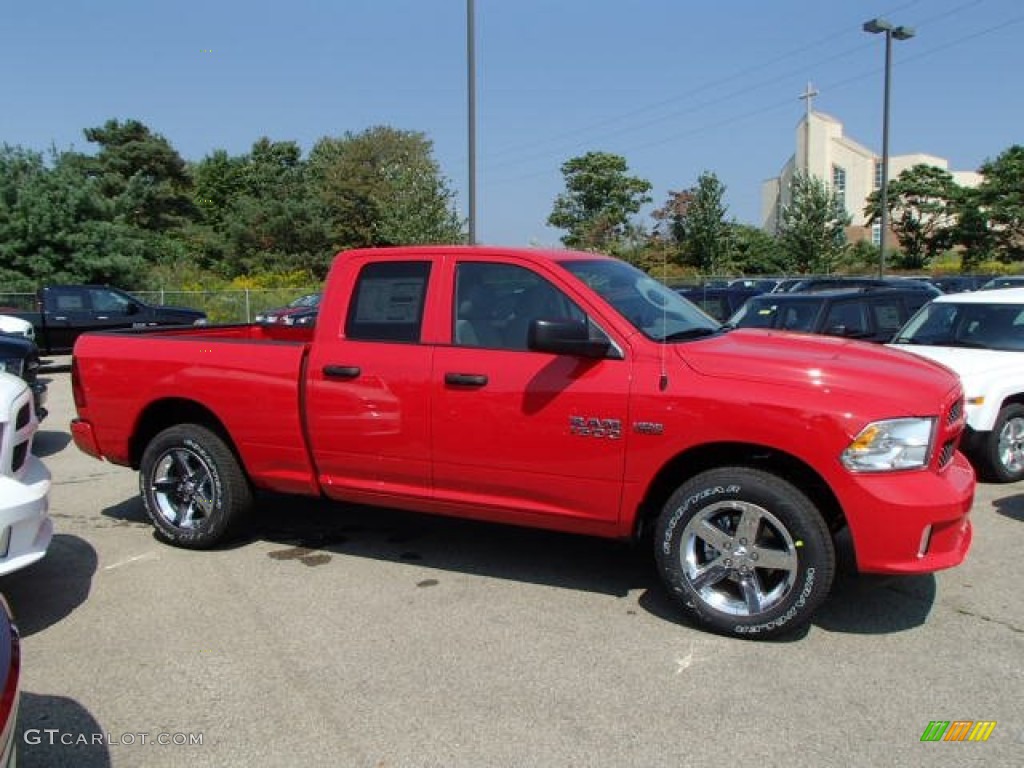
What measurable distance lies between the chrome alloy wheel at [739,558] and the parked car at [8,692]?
2.89 m

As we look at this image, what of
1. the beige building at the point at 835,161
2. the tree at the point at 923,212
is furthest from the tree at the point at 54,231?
the beige building at the point at 835,161

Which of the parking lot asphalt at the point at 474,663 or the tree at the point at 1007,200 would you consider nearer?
the parking lot asphalt at the point at 474,663

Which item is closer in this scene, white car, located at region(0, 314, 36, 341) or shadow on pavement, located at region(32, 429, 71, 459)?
shadow on pavement, located at region(32, 429, 71, 459)

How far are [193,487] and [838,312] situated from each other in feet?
23.8

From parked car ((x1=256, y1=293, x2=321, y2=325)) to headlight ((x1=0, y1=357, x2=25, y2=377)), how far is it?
1590 cm

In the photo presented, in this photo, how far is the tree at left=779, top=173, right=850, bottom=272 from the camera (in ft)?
127

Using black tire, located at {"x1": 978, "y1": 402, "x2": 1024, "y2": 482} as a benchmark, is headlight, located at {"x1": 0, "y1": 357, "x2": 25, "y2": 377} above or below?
above

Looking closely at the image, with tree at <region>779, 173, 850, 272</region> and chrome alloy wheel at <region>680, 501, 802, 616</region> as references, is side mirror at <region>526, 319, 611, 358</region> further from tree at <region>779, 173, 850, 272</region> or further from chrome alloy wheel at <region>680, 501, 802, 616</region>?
tree at <region>779, 173, 850, 272</region>

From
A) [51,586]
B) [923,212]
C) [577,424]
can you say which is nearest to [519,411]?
[577,424]

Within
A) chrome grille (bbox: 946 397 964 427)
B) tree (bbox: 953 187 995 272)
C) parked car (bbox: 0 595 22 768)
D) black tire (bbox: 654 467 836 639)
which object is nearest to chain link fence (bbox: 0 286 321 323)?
black tire (bbox: 654 467 836 639)

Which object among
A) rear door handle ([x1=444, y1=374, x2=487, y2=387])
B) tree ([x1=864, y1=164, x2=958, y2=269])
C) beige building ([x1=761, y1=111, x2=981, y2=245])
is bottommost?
rear door handle ([x1=444, y1=374, x2=487, y2=387])

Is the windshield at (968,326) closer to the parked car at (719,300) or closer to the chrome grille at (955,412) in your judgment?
the chrome grille at (955,412)

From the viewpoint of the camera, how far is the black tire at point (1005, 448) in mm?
7070
